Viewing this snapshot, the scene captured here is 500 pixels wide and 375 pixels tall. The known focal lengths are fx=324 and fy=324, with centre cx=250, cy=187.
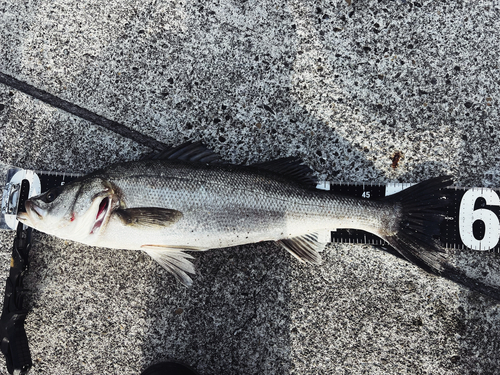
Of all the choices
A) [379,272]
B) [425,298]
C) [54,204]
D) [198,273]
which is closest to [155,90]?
[54,204]

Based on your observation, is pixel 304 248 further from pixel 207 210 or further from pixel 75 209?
pixel 75 209

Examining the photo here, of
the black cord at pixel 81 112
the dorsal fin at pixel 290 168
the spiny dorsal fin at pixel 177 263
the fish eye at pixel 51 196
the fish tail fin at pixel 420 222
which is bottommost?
the spiny dorsal fin at pixel 177 263

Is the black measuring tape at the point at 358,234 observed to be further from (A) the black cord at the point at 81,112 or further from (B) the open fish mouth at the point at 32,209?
(A) the black cord at the point at 81,112

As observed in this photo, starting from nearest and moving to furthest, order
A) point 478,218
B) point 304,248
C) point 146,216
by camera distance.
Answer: point 146,216
point 304,248
point 478,218

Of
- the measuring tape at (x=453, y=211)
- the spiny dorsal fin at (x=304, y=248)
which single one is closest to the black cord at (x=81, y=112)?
the measuring tape at (x=453, y=211)

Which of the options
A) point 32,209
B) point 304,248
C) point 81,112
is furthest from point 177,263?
point 81,112

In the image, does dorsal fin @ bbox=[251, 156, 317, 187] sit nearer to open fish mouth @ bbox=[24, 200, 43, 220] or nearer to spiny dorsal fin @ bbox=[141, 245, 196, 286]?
spiny dorsal fin @ bbox=[141, 245, 196, 286]

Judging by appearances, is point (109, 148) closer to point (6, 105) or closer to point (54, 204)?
point (54, 204)

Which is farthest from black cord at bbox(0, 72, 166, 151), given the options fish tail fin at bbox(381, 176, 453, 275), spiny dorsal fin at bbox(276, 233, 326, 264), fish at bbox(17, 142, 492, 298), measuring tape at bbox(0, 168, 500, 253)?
fish tail fin at bbox(381, 176, 453, 275)
